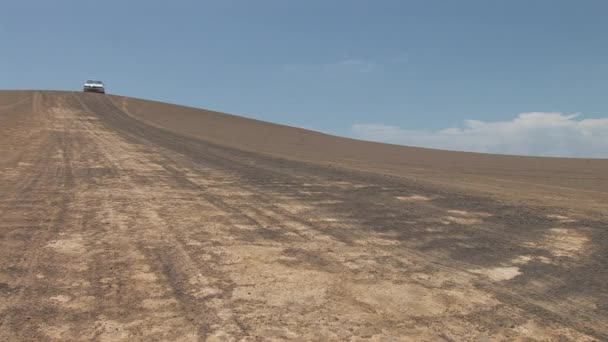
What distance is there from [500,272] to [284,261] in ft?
7.98

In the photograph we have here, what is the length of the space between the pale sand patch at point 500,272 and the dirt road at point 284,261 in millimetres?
36

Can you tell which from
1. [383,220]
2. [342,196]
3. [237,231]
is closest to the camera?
[237,231]

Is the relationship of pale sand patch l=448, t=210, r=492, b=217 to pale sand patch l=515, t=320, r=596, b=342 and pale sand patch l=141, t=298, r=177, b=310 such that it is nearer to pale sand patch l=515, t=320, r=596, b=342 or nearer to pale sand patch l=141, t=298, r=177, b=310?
pale sand patch l=515, t=320, r=596, b=342

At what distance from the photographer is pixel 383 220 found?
8.16 metres

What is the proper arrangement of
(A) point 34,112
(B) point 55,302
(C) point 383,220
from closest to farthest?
1. (B) point 55,302
2. (C) point 383,220
3. (A) point 34,112

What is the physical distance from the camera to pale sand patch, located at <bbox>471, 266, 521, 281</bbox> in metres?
5.55

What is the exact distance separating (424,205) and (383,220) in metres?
1.78

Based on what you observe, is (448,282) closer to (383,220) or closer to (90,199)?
(383,220)

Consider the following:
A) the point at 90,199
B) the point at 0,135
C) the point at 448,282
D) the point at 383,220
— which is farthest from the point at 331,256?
the point at 0,135

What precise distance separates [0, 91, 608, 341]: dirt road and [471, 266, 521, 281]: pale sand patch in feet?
0.12

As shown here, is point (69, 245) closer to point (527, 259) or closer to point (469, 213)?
point (527, 259)


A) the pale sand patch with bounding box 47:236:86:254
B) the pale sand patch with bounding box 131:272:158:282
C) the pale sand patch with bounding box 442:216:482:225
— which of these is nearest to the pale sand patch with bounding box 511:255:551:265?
the pale sand patch with bounding box 442:216:482:225

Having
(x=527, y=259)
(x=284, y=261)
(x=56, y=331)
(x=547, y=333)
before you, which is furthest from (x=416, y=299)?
(x=56, y=331)

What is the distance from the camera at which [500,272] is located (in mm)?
5723
